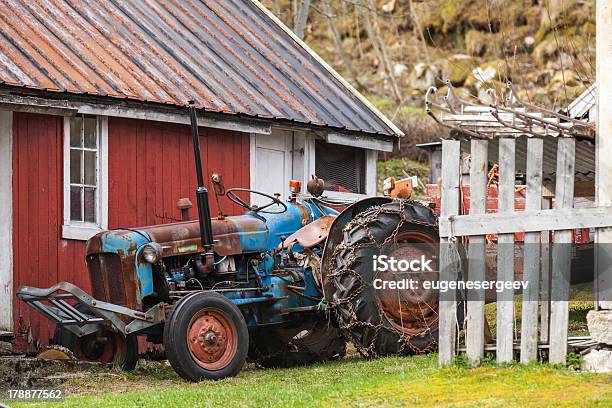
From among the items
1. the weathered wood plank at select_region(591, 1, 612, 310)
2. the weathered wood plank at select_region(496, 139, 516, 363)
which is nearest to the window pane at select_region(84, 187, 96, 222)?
the weathered wood plank at select_region(496, 139, 516, 363)

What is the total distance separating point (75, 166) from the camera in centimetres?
1364

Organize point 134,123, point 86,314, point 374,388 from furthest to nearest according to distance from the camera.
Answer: point 134,123, point 86,314, point 374,388

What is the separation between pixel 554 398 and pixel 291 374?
3.70 m

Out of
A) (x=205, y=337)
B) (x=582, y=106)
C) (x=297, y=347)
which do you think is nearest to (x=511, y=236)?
(x=205, y=337)

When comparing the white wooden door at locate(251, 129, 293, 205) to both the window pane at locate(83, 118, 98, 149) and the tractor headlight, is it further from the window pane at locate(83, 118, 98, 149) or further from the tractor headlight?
the tractor headlight

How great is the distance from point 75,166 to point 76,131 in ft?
1.36

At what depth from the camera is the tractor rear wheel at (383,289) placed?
10953 mm

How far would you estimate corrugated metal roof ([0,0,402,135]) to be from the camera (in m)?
13.6

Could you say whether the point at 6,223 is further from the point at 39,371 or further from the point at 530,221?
the point at 530,221

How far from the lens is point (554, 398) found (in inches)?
302

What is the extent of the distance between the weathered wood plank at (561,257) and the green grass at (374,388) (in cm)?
22

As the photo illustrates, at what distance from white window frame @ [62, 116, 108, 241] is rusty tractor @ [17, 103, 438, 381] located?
2.35m

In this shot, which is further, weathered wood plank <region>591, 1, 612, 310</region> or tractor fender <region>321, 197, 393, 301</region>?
tractor fender <region>321, 197, 393, 301</region>

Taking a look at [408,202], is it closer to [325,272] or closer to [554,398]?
[325,272]
